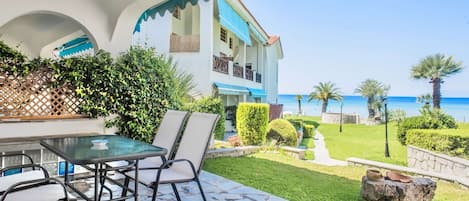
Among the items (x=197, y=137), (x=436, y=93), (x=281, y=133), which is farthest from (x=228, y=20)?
(x=436, y=93)

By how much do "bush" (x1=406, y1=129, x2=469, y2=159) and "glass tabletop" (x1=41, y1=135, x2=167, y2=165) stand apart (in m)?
10.1

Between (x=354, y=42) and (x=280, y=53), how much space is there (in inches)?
860

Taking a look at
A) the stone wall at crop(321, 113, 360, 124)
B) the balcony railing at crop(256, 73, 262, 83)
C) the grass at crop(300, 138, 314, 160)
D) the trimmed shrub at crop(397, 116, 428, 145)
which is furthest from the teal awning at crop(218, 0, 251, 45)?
the stone wall at crop(321, 113, 360, 124)

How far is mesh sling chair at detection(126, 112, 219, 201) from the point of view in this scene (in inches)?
150

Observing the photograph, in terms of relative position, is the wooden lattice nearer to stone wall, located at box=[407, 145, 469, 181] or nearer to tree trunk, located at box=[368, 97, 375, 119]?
stone wall, located at box=[407, 145, 469, 181]

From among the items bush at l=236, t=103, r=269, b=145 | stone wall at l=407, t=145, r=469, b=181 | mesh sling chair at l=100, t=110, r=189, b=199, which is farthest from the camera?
bush at l=236, t=103, r=269, b=145

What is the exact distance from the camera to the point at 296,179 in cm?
730

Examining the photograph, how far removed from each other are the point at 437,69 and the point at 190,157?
29373 mm

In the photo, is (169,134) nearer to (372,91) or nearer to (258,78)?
(258,78)

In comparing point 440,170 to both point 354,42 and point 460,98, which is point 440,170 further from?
point 460,98

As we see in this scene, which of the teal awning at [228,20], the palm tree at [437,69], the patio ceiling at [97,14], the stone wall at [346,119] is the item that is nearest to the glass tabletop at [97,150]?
the patio ceiling at [97,14]

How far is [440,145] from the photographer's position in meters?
10.6

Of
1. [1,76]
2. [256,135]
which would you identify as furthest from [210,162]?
[1,76]

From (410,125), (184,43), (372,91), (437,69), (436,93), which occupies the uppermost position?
(437,69)
